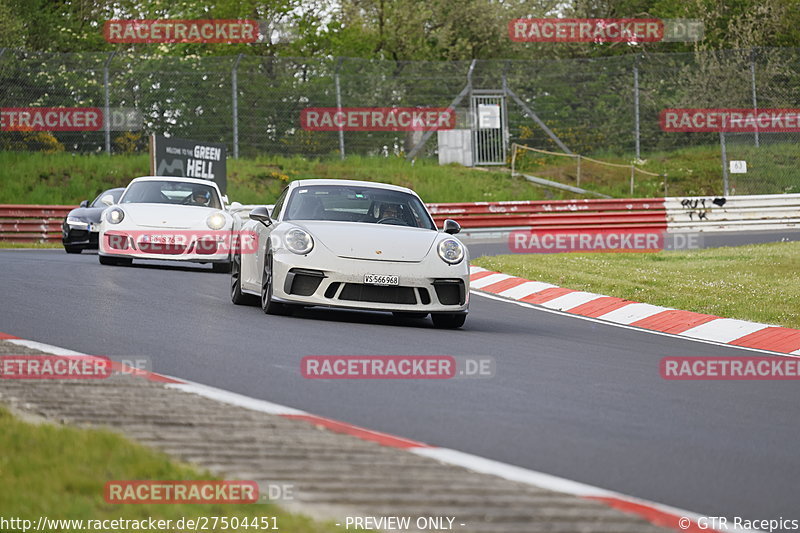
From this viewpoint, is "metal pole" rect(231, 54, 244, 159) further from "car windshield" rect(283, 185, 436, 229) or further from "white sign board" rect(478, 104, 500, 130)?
"car windshield" rect(283, 185, 436, 229)

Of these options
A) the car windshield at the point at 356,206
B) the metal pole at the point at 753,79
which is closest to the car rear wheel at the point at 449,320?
the car windshield at the point at 356,206

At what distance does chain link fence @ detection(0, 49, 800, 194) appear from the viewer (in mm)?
30547

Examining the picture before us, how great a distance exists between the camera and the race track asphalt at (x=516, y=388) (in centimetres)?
554

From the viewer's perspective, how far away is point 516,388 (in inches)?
299

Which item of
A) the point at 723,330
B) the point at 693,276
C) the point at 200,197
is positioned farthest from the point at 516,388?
the point at 200,197

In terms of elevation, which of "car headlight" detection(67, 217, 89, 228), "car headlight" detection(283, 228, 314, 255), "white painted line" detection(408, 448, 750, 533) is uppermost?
"car headlight" detection(283, 228, 314, 255)

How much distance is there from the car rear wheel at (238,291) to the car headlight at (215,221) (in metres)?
4.55

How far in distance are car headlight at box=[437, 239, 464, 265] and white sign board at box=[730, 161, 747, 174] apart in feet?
74.6

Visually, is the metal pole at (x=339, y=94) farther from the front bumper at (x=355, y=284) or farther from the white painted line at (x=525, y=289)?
the front bumper at (x=355, y=284)

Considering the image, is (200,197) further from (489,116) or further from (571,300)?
(489,116)

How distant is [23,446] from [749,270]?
46.3 feet

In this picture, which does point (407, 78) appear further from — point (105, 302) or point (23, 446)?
point (23, 446)

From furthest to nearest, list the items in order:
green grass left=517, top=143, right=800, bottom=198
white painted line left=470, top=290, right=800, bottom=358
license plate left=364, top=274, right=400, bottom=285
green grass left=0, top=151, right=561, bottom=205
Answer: green grass left=517, top=143, right=800, bottom=198
green grass left=0, top=151, right=561, bottom=205
white painted line left=470, top=290, right=800, bottom=358
license plate left=364, top=274, right=400, bottom=285

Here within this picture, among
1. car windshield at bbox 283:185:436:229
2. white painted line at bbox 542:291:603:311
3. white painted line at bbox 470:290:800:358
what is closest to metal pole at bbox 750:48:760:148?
white painted line at bbox 470:290:800:358
